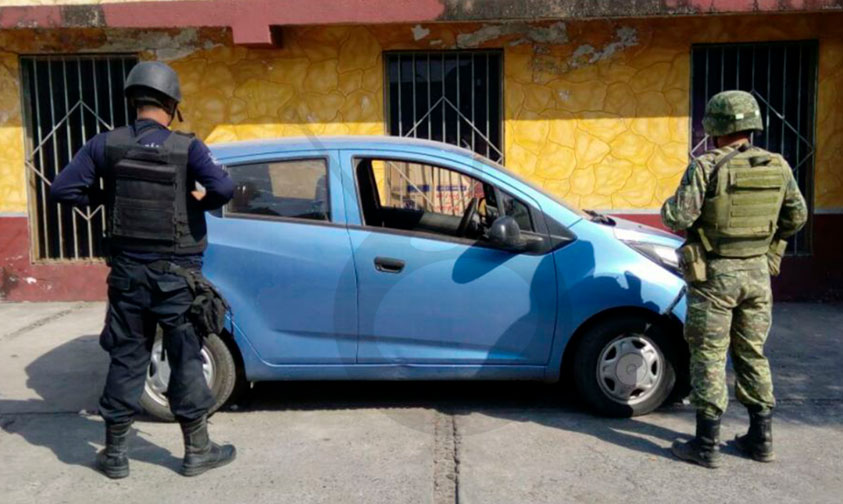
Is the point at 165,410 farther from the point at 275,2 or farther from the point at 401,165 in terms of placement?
the point at 275,2

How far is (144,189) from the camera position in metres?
4.15

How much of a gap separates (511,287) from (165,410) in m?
2.15

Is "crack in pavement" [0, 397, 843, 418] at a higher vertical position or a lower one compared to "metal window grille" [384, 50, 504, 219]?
lower

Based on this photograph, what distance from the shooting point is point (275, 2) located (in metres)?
7.95

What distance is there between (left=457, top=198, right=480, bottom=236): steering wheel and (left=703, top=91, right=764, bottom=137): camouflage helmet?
4.86ft

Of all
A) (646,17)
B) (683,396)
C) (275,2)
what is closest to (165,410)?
(683,396)

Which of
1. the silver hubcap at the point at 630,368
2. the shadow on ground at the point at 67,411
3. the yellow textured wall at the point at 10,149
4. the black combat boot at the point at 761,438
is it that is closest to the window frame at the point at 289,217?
the shadow on ground at the point at 67,411

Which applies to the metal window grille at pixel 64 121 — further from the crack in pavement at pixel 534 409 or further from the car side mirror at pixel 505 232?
the car side mirror at pixel 505 232

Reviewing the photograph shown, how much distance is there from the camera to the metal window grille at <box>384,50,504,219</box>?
8.61m

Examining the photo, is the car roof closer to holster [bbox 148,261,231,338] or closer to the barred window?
holster [bbox 148,261,231,338]

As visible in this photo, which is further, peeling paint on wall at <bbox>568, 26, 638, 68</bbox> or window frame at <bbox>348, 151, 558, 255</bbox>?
peeling paint on wall at <bbox>568, 26, 638, 68</bbox>

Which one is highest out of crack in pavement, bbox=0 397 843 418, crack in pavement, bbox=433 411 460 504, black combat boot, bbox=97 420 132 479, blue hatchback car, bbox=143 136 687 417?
blue hatchback car, bbox=143 136 687 417

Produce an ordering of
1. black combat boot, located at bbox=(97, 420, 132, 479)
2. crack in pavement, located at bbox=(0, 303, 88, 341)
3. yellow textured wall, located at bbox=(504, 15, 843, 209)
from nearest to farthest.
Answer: black combat boot, located at bbox=(97, 420, 132, 479)
crack in pavement, located at bbox=(0, 303, 88, 341)
yellow textured wall, located at bbox=(504, 15, 843, 209)

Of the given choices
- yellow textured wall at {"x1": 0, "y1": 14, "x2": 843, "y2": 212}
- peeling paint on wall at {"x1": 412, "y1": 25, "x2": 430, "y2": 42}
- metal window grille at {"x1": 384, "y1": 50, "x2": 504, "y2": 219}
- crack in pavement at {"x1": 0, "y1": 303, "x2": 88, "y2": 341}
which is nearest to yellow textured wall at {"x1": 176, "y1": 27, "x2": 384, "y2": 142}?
yellow textured wall at {"x1": 0, "y1": 14, "x2": 843, "y2": 212}
